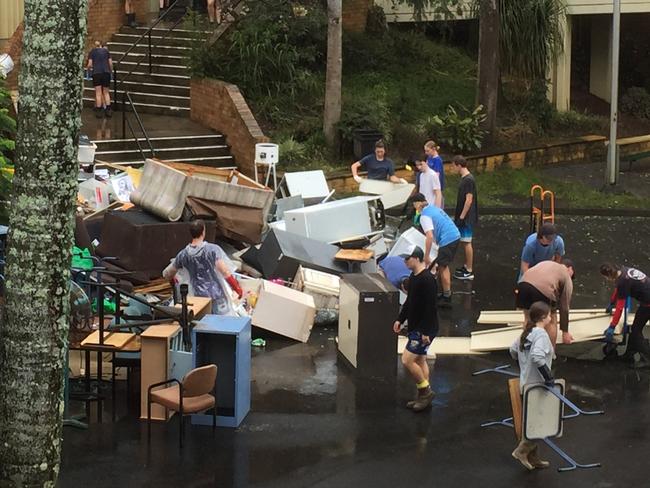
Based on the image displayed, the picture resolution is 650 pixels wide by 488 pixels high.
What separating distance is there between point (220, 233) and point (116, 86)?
9.84 m

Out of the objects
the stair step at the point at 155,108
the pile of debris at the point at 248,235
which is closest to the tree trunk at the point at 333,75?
the stair step at the point at 155,108

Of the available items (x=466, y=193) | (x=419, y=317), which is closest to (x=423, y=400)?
(x=419, y=317)

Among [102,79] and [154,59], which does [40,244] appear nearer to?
[102,79]

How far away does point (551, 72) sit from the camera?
90.7ft

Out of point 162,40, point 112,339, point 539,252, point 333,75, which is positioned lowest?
point 112,339

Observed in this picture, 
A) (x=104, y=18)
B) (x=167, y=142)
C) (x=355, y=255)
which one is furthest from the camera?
(x=104, y=18)

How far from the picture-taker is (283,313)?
13797 millimetres

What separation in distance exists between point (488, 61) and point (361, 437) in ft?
48.3

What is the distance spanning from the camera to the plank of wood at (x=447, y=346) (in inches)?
528

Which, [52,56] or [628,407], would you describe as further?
[628,407]

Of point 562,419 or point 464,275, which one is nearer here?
point 562,419

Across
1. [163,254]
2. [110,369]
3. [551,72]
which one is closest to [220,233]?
[163,254]

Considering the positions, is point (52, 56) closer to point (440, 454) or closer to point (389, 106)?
point (440, 454)

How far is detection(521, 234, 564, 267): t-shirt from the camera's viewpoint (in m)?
13.7
